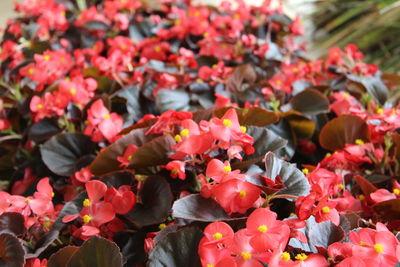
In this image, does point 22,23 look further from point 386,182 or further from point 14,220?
point 386,182

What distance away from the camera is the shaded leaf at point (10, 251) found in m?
0.47

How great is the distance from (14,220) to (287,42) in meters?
0.88

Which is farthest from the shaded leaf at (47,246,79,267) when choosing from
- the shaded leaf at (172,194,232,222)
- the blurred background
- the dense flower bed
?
the blurred background

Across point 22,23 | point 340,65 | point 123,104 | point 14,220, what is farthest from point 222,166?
point 22,23

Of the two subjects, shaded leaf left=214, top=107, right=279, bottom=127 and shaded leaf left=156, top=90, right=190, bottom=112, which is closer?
shaded leaf left=214, top=107, right=279, bottom=127

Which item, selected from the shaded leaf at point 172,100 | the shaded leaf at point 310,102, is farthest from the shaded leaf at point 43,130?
the shaded leaf at point 310,102

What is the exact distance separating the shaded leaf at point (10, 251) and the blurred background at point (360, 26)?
57.8 inches

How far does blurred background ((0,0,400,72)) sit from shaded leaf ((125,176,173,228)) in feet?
4.38

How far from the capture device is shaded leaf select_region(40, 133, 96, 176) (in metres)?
0.74

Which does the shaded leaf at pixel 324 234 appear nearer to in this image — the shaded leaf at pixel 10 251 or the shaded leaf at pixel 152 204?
the shaded leaf at pixel 152 204

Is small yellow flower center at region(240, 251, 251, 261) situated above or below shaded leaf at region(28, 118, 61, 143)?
above

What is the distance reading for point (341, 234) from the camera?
1.48 ft

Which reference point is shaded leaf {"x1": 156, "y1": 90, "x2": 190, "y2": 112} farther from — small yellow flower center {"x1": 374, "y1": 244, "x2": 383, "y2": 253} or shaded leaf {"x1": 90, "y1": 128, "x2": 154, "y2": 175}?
small yellow flower center {"x1": 374, "y1": 244, "x2": 383, "y2": 253}

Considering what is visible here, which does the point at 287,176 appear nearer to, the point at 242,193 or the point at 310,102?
the point at 242,193
